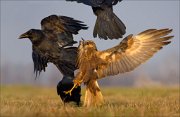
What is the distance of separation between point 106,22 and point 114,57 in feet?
5.55

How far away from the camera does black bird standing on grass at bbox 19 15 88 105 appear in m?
9.31

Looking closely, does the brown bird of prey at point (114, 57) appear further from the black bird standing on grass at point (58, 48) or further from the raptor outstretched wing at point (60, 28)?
the raptor outstretched wing at point (60, 28)

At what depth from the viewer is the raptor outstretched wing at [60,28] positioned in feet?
31.7

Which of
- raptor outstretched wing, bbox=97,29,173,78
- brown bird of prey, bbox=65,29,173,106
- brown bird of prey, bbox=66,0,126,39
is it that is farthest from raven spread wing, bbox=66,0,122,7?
raptor outstretched wing, bbox=97,29,173,78

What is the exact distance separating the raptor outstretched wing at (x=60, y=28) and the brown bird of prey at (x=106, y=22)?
1.53 ft

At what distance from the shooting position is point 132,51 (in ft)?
27.1

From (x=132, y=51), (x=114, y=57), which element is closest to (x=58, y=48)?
(x=114, y=57)

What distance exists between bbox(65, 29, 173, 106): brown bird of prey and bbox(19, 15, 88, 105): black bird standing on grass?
2.39ft

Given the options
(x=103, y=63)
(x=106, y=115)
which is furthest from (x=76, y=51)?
(x=106, y=115)

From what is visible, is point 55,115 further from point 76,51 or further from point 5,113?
point 76,51

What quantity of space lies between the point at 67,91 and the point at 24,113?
2539 mm

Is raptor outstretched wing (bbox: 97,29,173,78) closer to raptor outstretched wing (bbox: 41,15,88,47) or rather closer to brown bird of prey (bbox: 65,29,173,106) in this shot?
brown bird of prey (bbox: 65,29,173,106)

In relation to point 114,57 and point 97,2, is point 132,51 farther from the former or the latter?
point 97,2

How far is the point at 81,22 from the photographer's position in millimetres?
10234
